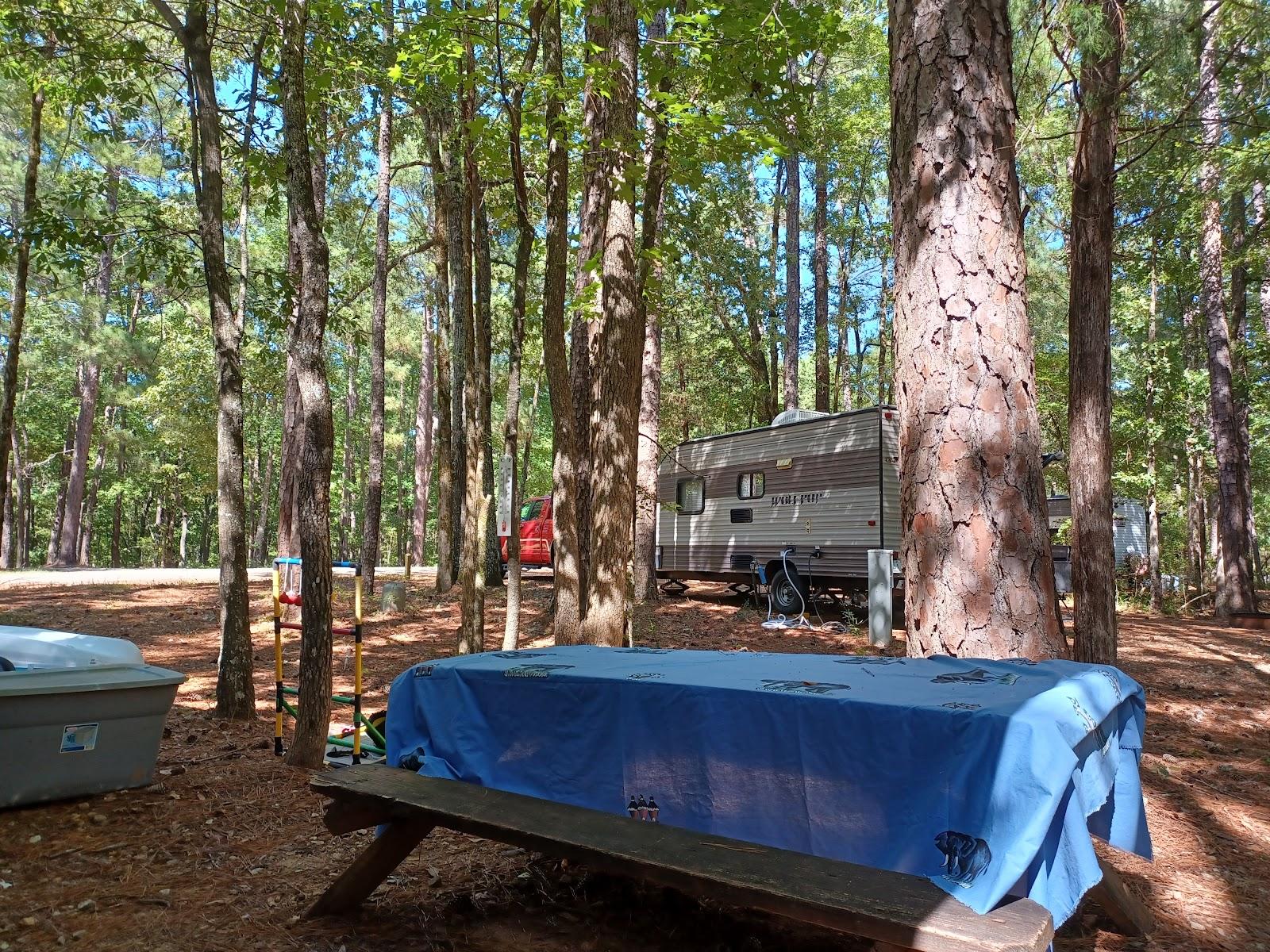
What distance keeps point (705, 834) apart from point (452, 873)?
5.15 feet

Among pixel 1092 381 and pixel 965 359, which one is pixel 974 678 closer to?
pixel 965 359

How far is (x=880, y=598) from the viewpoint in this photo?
896cm

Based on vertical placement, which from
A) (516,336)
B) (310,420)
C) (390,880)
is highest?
(516,336)

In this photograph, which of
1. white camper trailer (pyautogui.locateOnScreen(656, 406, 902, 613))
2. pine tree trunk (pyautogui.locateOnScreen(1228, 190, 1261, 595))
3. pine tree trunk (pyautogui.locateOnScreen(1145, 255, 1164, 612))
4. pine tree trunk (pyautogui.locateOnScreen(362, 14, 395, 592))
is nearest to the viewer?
white camper trailer (pyautogui.locateOnScreen(656, 406, 902, 613))

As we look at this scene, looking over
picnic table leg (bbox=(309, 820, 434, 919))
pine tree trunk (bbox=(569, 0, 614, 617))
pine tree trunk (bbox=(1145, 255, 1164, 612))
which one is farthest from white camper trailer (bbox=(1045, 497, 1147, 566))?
picnic table leg (bbox=(309, 820, 434, 919))

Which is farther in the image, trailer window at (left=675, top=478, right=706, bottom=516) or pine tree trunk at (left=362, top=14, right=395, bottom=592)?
trailer window at (left=675, top=478, right=706, bottom=516)

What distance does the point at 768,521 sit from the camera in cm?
1359

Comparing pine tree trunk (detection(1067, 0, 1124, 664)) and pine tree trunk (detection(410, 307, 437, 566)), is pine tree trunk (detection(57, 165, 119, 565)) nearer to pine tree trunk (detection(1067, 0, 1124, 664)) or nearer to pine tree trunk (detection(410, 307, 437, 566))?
pine tree trunk (detection(410, 307, 437, 566))

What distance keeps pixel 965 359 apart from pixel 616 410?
3.07 meters

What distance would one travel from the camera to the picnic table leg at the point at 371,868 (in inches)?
125

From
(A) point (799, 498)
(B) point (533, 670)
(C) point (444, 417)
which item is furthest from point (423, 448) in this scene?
(B) point (533, 670)

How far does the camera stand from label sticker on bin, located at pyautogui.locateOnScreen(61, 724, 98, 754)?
434 cm

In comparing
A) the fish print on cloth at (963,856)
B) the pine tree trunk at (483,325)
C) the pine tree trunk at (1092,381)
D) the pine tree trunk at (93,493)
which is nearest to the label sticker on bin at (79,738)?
the pine tree trunk at (483,325)

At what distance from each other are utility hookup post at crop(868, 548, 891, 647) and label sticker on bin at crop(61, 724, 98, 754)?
654 centimetres
